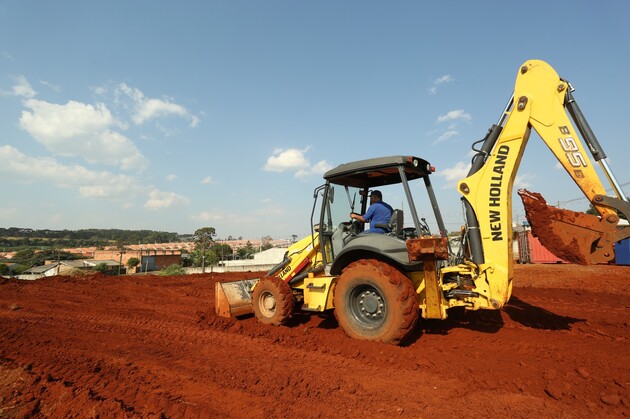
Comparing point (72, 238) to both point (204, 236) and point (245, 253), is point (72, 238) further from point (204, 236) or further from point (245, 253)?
point (204, 236)

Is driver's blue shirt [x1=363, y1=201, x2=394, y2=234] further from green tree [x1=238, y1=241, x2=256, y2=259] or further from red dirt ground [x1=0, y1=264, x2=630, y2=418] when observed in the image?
green tree [x1=238, y1=241, x2=256, y2=259]

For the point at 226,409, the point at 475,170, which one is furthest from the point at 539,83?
the point at 226,409

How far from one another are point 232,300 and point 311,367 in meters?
2.99

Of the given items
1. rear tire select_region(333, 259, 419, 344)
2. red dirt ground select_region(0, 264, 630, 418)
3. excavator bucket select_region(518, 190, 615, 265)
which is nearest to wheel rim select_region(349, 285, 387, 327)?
rear tire select_region(333, 259, 419, 344)

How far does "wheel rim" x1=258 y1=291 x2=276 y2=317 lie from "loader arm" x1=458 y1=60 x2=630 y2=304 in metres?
3.27

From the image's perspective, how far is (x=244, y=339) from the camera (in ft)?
17.5

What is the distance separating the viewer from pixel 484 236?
4707 millimetres

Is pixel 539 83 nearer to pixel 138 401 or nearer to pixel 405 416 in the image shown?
pixel 405 416

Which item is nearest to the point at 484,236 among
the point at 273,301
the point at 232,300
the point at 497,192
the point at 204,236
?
the point at 497,192

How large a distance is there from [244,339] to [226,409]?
232 centimetres

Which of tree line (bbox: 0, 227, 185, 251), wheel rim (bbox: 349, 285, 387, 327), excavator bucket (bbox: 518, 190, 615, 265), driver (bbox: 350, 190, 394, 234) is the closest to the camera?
excavator bucket (bbox: 518, 190, 615, 265)

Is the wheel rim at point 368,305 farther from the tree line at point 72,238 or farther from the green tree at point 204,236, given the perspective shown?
the tree line at point 72,238

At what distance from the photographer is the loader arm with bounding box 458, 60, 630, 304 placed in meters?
4.33

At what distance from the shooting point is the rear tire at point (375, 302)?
448 centimetres
